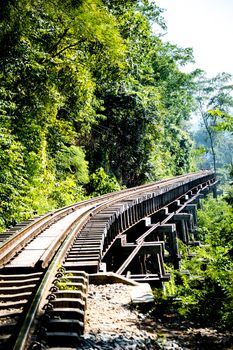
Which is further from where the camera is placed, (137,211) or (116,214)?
(137,211)

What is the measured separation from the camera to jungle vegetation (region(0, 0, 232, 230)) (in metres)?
9.70

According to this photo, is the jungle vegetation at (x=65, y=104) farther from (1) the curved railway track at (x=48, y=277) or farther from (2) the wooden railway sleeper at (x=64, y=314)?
(2) the wooden railway sleeper at (x=64, y=314)

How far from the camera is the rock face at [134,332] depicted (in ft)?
9.43

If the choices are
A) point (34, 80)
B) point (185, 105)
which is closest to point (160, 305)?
point (34, 80)

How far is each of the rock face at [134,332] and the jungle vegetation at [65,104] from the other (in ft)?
9.83

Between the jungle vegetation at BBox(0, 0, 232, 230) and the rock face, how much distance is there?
9.83ft

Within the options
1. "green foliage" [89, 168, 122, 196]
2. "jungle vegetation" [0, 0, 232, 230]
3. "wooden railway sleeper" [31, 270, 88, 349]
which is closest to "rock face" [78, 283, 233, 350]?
"wooden railway sleeper" [31, 270, 88, 349]

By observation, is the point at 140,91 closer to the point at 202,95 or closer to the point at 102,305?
the point at 102,305

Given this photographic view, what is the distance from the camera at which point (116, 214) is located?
8641 millimetres

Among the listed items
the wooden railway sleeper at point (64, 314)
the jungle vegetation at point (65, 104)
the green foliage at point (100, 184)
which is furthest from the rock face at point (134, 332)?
the green foliage at point (100, 184)

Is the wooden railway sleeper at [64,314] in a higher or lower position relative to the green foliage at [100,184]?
lower

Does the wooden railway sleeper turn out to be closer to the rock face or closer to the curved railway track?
the curved railway track

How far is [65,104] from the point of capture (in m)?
15.5

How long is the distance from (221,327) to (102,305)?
135cm
